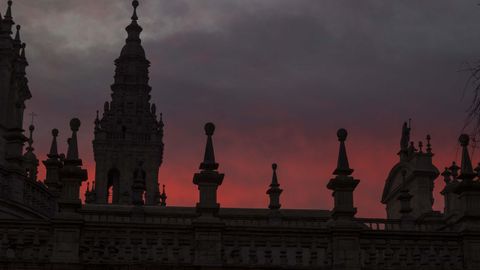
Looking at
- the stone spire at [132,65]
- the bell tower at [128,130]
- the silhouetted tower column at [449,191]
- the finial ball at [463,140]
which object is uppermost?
the stone spire at [132,65]

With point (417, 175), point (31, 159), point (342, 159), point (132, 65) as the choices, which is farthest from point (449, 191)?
point (132, 65)

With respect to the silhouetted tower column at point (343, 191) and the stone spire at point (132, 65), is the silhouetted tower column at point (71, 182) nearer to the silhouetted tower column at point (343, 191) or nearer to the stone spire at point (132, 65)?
the silhouetted tower column at point (343, 191)

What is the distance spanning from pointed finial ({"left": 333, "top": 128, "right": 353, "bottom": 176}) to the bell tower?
74.7 m

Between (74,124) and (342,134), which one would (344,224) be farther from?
(74,124)

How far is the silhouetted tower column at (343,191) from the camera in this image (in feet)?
84.9

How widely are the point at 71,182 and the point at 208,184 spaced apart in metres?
3.46

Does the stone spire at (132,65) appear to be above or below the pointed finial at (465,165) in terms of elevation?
above

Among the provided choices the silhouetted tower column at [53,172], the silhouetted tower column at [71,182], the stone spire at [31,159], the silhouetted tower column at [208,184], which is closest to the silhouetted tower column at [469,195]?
the silhouetted tower column at [208,184]

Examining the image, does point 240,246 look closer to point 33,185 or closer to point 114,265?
point 114,265

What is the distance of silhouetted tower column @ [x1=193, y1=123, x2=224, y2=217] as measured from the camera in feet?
84.4

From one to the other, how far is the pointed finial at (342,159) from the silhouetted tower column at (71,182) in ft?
21.3

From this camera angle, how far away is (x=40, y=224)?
25.1 metres

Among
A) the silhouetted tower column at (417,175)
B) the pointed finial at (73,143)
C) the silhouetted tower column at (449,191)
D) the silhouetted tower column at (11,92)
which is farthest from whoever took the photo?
the silhouetted tower column at (417,175)

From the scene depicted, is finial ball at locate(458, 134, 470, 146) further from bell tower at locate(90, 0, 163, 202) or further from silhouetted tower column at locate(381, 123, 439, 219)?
bell tower at locate(90, 0, 163, 202)
